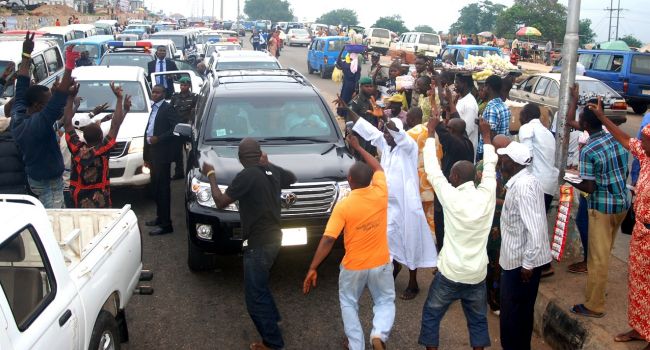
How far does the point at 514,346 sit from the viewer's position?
4.61 metres

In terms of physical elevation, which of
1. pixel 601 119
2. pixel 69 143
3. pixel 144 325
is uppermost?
pixel 601 119

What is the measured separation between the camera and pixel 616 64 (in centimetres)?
1988

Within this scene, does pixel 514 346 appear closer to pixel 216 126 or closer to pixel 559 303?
pixel 559 303

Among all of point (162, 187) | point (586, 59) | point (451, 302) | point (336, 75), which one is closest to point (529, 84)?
point (336, 75)

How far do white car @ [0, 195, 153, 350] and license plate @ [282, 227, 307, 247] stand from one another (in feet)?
4.98

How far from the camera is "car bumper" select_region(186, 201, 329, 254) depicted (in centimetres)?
574

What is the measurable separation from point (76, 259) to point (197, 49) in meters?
26.2

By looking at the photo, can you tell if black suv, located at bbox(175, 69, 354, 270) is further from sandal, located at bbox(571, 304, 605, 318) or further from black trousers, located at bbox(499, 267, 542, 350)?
sandal, located at bbox(571, 304, 605, 318)

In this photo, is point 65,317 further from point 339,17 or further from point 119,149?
point 339,17

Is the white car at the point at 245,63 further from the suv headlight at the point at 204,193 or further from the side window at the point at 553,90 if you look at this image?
the suv headlight at the point at 204,193

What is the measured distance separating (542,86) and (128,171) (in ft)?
33.9

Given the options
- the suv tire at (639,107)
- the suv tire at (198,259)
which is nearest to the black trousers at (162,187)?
the suv tire at (198,259)

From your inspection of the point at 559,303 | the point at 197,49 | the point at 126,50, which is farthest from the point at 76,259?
the point at 197,49

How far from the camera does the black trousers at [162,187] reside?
7.41 metres
